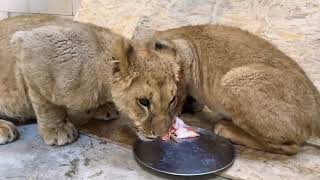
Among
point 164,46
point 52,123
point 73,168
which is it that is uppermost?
point 164,46

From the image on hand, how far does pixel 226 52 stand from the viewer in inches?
119

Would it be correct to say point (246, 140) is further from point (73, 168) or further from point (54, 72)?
point (54, 72)

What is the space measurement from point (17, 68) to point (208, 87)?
4.52ft

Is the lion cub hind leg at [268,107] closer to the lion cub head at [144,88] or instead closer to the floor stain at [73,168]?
the lion cub head at [144,88]

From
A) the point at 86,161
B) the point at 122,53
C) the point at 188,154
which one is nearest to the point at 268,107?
the point at 188,154

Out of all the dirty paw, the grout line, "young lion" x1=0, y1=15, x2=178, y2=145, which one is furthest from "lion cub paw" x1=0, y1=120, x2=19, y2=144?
the grout line

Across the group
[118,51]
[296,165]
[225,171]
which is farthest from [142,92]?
[296,165]

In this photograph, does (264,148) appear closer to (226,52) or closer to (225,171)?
(225,171)

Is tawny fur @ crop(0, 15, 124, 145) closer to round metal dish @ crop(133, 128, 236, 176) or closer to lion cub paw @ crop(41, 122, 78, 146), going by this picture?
lion cub paw @ crop(41, 122, 78, 146)

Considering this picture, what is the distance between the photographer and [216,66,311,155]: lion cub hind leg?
2.66 m

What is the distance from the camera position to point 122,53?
2479 millimetres

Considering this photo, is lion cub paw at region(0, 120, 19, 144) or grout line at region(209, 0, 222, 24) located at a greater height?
grout line at region(209, 0, 222, 24)

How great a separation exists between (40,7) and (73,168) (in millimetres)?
2949

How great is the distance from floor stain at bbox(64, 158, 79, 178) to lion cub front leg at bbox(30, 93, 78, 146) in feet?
0.78
